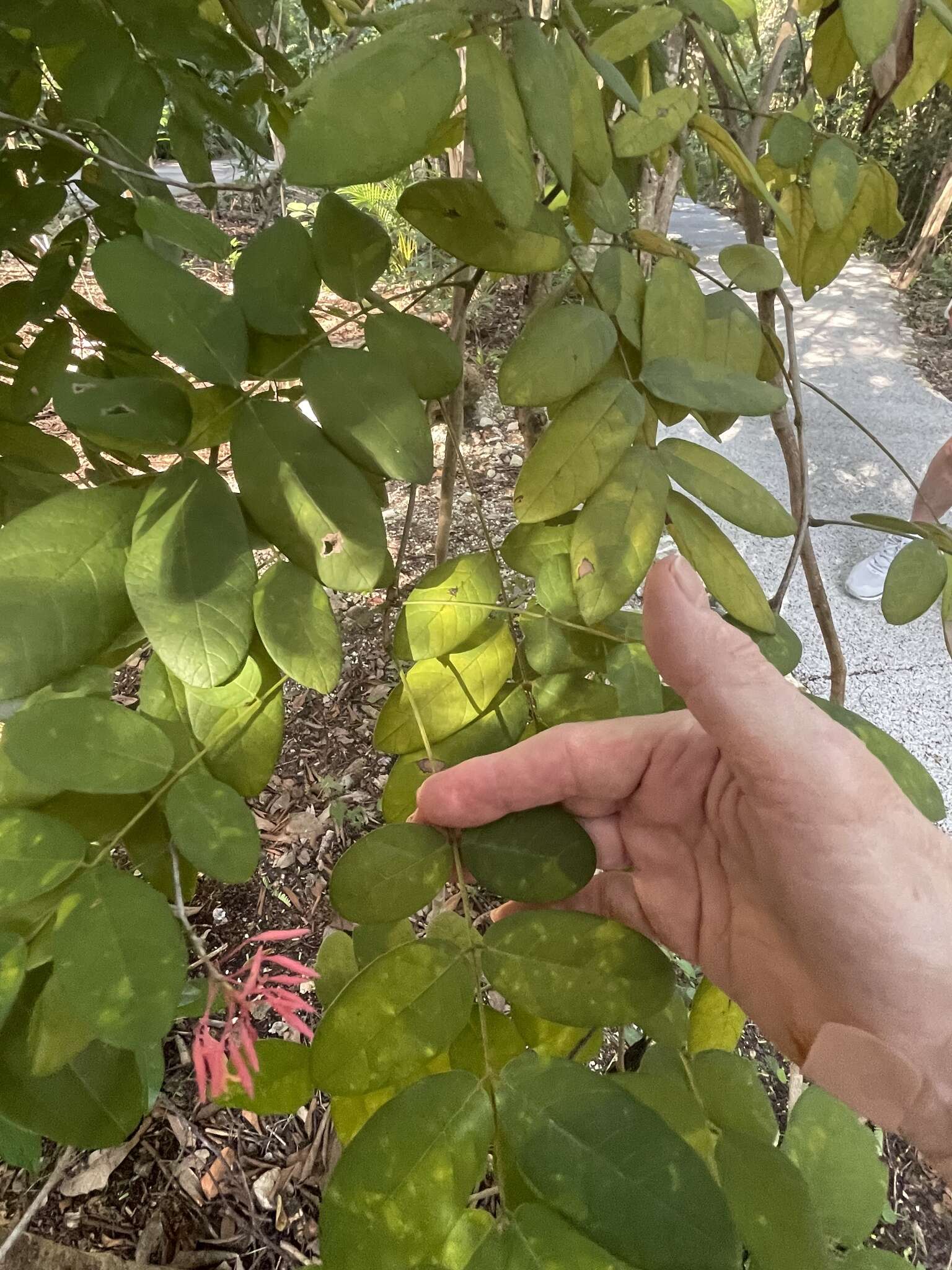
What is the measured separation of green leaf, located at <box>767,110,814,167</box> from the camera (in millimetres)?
690

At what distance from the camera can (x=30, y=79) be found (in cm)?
77

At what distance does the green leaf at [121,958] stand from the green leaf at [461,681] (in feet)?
0.87

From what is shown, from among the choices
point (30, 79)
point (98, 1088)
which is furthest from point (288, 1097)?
point (30, 79)

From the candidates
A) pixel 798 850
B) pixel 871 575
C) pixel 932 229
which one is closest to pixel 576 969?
pixel 798 850

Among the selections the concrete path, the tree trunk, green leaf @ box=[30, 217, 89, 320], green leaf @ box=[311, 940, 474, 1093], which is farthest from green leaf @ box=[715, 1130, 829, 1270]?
the tree trunk

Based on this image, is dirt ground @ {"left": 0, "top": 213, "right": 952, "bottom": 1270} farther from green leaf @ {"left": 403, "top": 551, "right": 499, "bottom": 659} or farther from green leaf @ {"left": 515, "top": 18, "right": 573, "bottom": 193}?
green leaf @ {"left": 515, "top": 18, "right": 573, "bottom": 193}

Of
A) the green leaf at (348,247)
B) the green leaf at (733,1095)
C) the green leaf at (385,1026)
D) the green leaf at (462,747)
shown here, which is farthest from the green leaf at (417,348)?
the green leaf at (733,1095)

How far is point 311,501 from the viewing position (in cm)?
49

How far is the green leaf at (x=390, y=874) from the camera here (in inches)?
19.7

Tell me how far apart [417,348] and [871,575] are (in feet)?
6.42

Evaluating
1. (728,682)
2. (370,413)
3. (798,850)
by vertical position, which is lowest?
(798,850)

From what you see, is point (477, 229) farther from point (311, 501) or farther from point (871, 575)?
point (871, 575)

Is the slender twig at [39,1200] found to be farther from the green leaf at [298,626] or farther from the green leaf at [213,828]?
the green leaf at [298,626]

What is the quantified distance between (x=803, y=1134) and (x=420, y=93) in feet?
2.30
